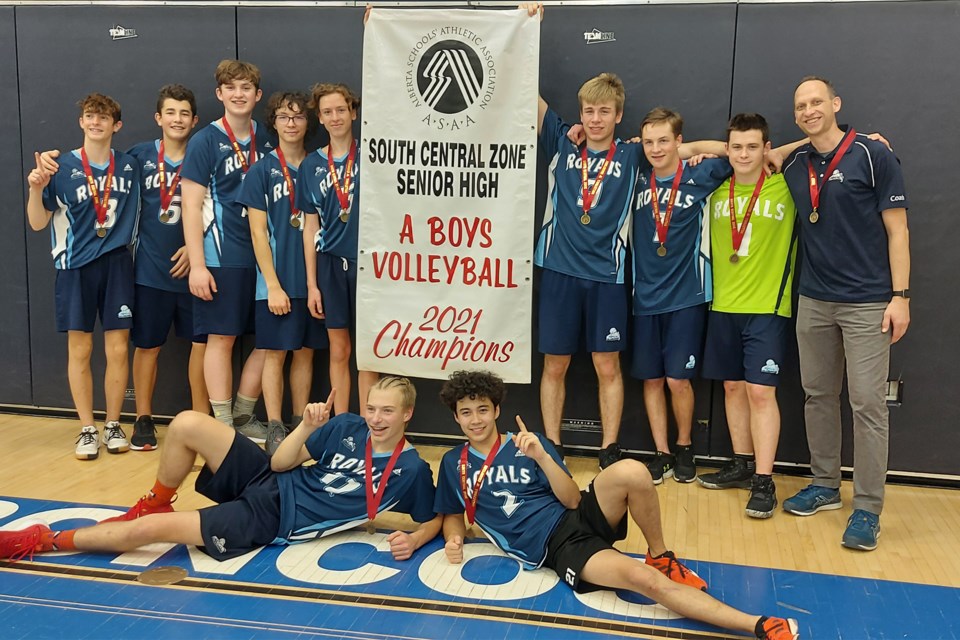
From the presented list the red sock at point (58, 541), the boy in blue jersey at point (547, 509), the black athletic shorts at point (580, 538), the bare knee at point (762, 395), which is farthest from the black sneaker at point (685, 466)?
the red sock at point (58, 541)

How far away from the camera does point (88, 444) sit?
4559 mm

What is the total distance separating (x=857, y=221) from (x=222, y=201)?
2919 millimetres

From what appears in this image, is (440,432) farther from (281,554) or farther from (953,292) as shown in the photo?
(953,292)

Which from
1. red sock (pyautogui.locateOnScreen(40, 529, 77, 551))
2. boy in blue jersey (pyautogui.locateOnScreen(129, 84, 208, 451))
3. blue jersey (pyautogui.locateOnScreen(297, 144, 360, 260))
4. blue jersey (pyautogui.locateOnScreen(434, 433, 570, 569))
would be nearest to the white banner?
blue jersey (pyautogui.locateOnScreen(297, 144, 360, 260))

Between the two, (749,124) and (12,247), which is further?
(12,247)

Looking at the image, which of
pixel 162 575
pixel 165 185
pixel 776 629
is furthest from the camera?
pixel 165 185

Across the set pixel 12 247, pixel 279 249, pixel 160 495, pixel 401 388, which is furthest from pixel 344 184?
pixel 12 247

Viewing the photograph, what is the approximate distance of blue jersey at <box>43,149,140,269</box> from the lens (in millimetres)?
4535

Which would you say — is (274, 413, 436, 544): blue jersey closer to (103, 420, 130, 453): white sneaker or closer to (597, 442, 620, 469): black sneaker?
(597, 442, 620, 469): black sneaker

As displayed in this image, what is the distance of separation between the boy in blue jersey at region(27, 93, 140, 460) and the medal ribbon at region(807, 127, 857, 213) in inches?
126

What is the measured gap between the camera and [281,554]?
133 inches

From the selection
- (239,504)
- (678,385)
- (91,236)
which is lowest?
(239,504)

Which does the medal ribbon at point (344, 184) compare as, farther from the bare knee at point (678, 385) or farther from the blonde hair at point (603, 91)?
the bare knee at point (678, 385)

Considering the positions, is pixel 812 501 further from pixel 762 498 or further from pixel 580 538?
pixel 580 538
